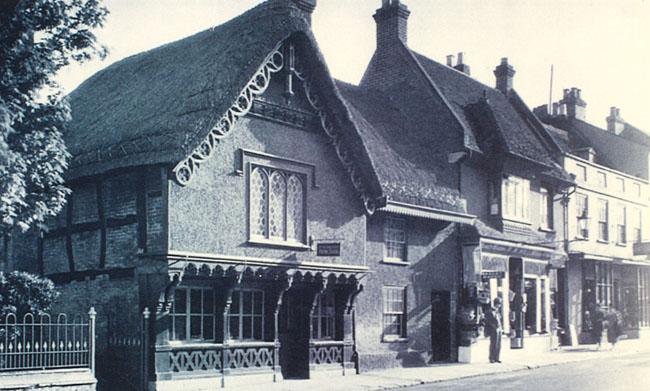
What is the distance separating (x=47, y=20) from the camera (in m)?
17.0

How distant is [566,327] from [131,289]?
2279 cm

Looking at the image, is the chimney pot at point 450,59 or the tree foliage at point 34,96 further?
the chimney pot at point 450,59

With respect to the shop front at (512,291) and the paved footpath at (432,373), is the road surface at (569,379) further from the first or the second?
the shop front at (512,291)

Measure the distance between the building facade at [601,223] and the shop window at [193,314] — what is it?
2090cm

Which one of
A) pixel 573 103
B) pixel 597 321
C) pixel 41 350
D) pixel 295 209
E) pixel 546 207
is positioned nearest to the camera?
pixel 41 350

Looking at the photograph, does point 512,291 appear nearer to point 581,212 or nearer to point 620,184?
point 581,212

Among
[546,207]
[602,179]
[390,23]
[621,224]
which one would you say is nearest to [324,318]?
[390,23]

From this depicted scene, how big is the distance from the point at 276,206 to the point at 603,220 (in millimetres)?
23819

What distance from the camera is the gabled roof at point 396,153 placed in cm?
2488

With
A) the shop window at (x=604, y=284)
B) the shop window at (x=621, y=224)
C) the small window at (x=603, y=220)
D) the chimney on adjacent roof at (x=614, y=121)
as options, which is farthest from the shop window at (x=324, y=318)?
the chimney on adjacent roof at (x=614, y=121)

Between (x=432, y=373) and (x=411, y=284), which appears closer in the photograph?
(x=432, y=373)

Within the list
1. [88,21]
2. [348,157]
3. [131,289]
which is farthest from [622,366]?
[88,21]

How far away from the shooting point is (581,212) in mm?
37156

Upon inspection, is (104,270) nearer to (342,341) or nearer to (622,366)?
(342,341)
